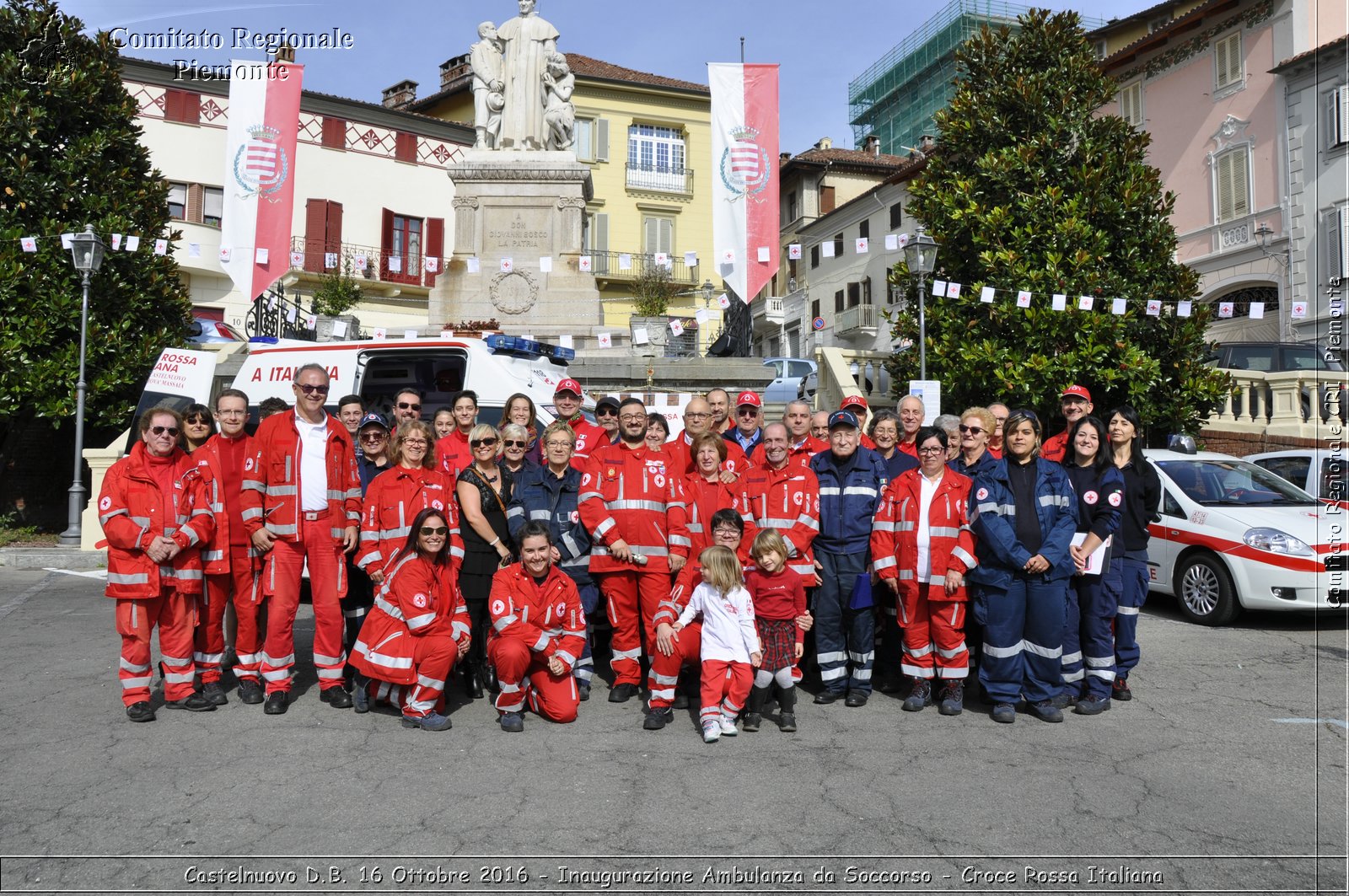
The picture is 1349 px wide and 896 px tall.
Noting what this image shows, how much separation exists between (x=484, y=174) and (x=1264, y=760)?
16.2m

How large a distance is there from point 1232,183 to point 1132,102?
5069 millimetres

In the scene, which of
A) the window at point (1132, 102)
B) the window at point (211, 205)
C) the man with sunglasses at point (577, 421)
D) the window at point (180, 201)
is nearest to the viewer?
the man with sunglasses at point (577, 421)

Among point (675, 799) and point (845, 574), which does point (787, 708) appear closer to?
point (845, 574)

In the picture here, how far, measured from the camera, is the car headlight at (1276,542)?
8.13 metres

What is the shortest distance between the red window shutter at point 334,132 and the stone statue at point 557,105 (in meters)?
19.8

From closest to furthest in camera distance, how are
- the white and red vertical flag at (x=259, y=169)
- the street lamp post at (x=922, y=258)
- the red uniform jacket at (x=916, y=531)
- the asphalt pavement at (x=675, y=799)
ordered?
1. the asphalt pavement at (x=675, y=799)
2. the red uniform jacket at (x=916, y=531)
3. the street lamp post at (x=922, y=258)
4. the white and red vertical flag at (x=259, y=169)

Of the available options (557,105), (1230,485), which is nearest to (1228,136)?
(557,105)

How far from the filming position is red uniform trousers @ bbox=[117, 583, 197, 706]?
562 cm

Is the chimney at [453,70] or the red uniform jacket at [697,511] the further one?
the chimney at [453,70]

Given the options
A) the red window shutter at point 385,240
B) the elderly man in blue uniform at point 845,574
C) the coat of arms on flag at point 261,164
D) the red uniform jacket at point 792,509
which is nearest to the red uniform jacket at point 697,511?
the red uniform jacket at point 792,509

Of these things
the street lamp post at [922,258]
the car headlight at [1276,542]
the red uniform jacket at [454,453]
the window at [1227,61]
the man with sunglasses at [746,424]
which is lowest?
the car headlight at [1276,542]

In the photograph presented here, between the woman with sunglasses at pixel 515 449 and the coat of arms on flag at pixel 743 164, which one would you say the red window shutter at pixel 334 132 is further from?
the woman with sunglasses at pixel 515 449

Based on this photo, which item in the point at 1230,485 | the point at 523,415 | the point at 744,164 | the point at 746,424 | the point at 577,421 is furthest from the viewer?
the point at 744,164

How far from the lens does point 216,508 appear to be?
6.01 metres
